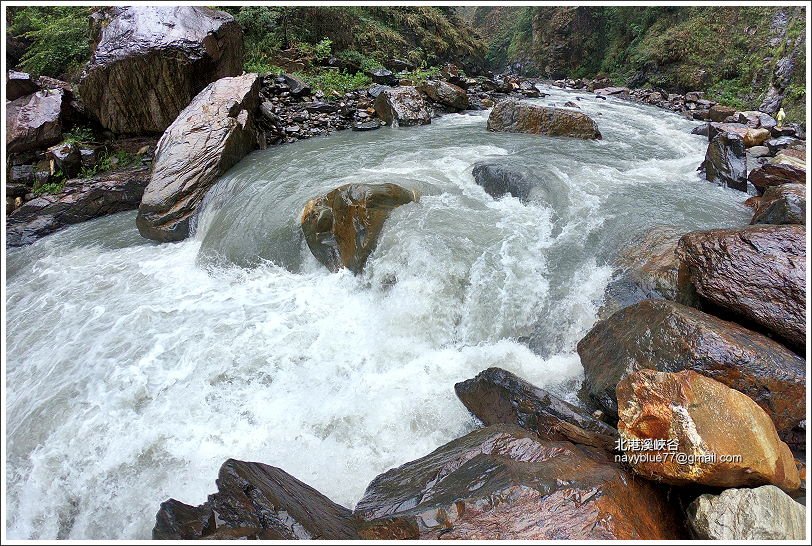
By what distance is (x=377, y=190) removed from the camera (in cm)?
529

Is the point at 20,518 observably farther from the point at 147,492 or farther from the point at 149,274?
the point at 149,274

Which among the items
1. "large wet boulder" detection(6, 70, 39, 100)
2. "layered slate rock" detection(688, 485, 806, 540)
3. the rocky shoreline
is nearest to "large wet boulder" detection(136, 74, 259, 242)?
the rocky shoreline

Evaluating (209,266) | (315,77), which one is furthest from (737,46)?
(209,266)

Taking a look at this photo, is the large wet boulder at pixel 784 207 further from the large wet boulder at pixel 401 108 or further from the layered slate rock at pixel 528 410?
the large wet boulder at pixel 401 108

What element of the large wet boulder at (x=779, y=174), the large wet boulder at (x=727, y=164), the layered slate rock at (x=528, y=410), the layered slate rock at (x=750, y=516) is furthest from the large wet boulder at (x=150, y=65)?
the layered slate rock at (x=750, y=516)

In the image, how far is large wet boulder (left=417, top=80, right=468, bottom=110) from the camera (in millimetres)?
12344

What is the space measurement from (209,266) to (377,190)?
8.51 feet

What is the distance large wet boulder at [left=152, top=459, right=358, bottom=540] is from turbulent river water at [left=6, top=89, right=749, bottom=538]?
70cm

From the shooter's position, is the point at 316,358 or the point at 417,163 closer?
the point at 316,358

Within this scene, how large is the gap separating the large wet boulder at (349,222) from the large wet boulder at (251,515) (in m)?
2.89

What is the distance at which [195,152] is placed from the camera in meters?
7.52

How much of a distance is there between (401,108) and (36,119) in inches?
315

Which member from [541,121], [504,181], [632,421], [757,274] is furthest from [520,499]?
[541,121]

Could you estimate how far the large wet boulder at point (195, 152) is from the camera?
6.82m
